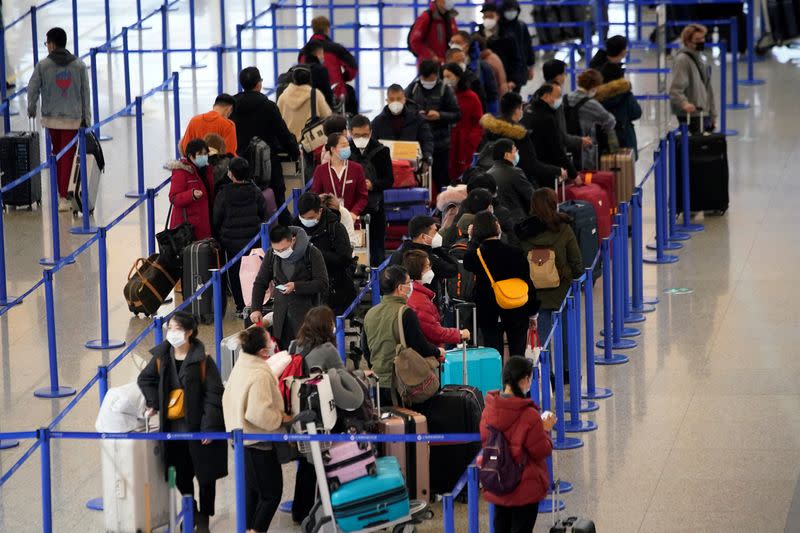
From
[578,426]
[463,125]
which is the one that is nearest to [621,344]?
[578,426]

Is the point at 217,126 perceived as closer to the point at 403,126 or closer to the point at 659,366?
the point at 403,126

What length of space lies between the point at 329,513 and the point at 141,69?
51.2ft

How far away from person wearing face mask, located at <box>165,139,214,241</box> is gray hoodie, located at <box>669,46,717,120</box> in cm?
559

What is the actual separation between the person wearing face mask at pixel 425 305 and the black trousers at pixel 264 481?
4.85 feet

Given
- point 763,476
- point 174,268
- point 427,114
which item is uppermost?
point 427,114

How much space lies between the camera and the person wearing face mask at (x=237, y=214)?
43.5 ft

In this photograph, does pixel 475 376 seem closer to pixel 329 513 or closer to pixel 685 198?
pixel 329 513

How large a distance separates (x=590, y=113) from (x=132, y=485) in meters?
7.55

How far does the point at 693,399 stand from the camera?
1160 centimetres

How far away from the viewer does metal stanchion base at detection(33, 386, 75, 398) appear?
1188 centimetres

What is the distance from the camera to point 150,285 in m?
13.4

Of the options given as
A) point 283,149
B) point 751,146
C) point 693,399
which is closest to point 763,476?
point 693,399

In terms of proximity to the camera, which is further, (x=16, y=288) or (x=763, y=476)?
(x=16, y=288)

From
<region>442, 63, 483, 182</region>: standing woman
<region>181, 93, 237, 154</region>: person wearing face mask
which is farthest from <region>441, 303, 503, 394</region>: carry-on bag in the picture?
<region>442, 63, 483, 182</region>: standing woman
